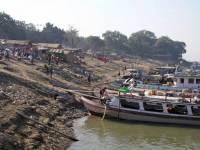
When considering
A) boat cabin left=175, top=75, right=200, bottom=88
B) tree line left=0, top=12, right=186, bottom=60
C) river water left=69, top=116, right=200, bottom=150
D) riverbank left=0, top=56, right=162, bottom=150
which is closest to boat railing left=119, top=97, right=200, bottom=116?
river water left=69, top=116, right=200, bottom=150

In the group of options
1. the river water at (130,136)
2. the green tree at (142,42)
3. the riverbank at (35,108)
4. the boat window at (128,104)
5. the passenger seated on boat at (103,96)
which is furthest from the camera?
the green tree at (142,42)

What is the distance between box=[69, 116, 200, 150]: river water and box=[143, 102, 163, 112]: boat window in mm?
1676

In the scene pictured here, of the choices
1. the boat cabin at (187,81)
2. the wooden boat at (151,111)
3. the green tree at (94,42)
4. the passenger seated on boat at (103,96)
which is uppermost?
the green tree at (94,42)

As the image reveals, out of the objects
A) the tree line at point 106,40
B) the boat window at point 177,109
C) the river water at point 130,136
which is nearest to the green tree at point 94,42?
the tree line at point 106,40

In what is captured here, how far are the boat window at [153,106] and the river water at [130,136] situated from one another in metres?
1.68

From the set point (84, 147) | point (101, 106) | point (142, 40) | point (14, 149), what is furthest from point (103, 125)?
point (142, 40)

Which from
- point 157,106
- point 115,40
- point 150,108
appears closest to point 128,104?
point 150,108

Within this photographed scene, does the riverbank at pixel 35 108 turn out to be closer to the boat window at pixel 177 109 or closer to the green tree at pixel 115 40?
the boat window at pixel 177 109

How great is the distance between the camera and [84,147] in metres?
26.6

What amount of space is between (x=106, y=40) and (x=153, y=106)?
127m

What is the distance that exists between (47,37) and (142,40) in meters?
56.9

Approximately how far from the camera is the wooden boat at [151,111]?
36438 mm

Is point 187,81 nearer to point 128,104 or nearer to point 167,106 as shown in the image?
point 167,106

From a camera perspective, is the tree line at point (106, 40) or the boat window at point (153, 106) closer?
the boat window at point (153, 106)
